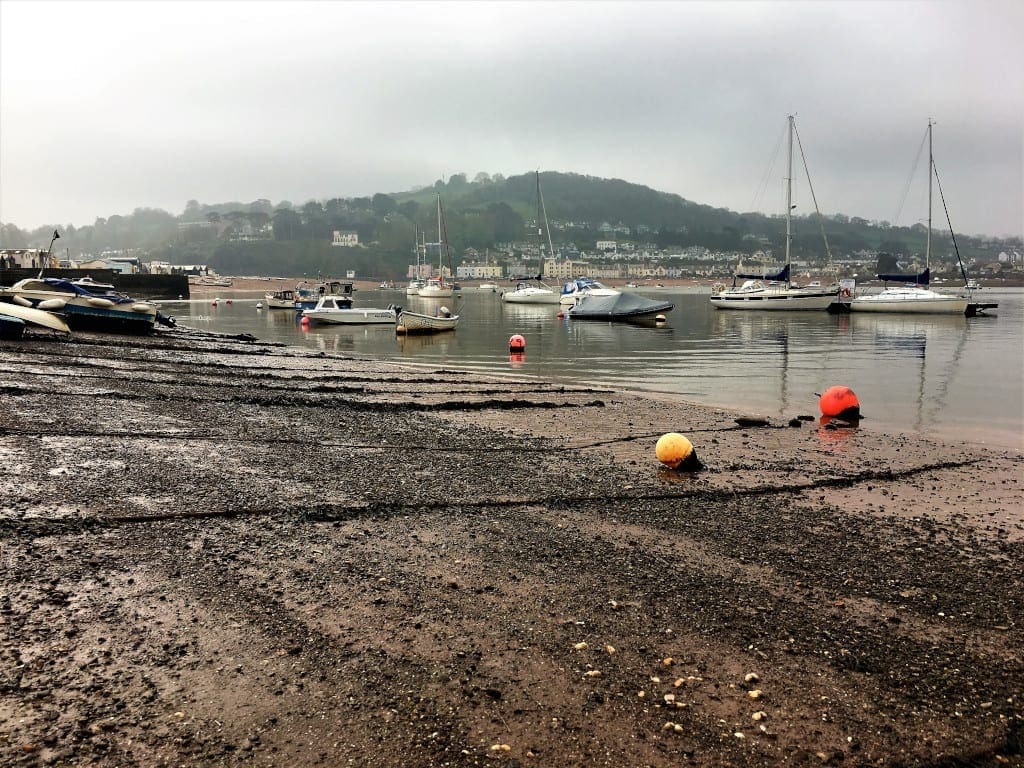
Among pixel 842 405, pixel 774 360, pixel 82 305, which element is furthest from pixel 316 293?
pixel 842 405

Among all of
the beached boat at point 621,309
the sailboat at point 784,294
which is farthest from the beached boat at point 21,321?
the sailboat at point 784,294

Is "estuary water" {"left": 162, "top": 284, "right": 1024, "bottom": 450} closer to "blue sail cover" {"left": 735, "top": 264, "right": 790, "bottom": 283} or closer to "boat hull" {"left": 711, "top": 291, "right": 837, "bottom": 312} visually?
"boat hull" {"left": 711, "top": 291, "right": 837, "bottom": 312}

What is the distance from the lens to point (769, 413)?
44.3 feet

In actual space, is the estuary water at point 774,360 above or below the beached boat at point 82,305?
below

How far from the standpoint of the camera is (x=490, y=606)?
14.5 ft

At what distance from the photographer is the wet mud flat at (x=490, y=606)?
313 cm

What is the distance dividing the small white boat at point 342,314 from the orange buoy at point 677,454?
3575 cm

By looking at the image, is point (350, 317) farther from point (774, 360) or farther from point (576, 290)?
point (774, 360)

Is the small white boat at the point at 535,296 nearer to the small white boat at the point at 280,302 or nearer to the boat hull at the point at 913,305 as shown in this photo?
the small white boat at the point at 280,302

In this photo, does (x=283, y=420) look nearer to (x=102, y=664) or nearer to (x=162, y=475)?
(x=162, y=475)

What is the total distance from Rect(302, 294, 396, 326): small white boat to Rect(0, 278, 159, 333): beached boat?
14080 mm

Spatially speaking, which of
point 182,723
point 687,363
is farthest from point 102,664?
point 687,363

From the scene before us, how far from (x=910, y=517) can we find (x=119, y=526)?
7.24 meters

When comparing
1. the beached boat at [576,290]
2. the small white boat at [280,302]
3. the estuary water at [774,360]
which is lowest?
the estuary water at [774,360]
